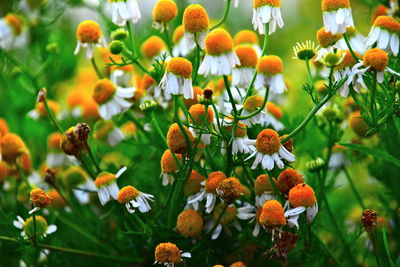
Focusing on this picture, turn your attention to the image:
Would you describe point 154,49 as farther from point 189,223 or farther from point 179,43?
point 189,223

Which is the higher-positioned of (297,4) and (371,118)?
(371,118)

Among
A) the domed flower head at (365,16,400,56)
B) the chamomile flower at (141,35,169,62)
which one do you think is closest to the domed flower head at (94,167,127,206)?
the chamomile flower at (141,35,169,62)

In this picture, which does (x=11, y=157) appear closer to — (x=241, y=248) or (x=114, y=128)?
(x=114, y=128)

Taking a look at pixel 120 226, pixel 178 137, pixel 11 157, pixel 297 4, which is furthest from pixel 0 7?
pixel 297 4

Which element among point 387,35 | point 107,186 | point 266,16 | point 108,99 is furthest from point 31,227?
point 387,35

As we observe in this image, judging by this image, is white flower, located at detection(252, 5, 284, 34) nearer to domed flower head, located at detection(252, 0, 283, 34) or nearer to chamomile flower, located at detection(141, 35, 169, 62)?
domed flower head, located at detection(252, 0, 283, 34)
